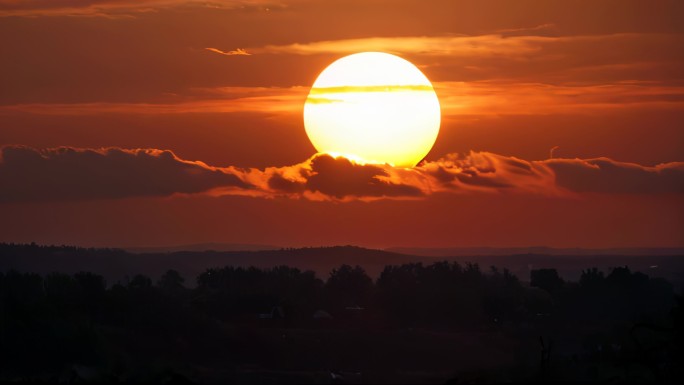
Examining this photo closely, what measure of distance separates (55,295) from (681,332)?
120874 millimetres

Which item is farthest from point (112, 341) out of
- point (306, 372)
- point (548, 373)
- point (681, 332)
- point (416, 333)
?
point (681, 332)

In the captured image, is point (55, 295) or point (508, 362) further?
point (55, 295)

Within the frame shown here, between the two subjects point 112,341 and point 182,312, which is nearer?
point 112,341

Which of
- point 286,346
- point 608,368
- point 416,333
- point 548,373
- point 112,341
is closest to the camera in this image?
point 548,373

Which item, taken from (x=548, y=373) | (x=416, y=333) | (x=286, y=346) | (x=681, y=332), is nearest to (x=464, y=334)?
(x=416, y=333)

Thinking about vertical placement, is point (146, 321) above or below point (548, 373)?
above

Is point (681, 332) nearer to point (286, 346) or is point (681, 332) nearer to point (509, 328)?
point (286, 346)

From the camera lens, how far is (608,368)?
112188 mm

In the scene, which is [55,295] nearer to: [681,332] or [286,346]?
[286,346]

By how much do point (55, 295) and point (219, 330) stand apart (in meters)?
17.3

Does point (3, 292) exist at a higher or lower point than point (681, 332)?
higher

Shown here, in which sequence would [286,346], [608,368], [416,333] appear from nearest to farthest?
[608,368] < [286,346] < [416,333]

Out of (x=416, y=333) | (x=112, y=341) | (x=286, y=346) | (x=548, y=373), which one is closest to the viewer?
(x=548, y=373)

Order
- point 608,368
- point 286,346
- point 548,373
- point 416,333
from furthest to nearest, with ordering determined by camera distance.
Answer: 1. point 416,333
2. point 286,346
3. point 608,368
4. point 548,373
